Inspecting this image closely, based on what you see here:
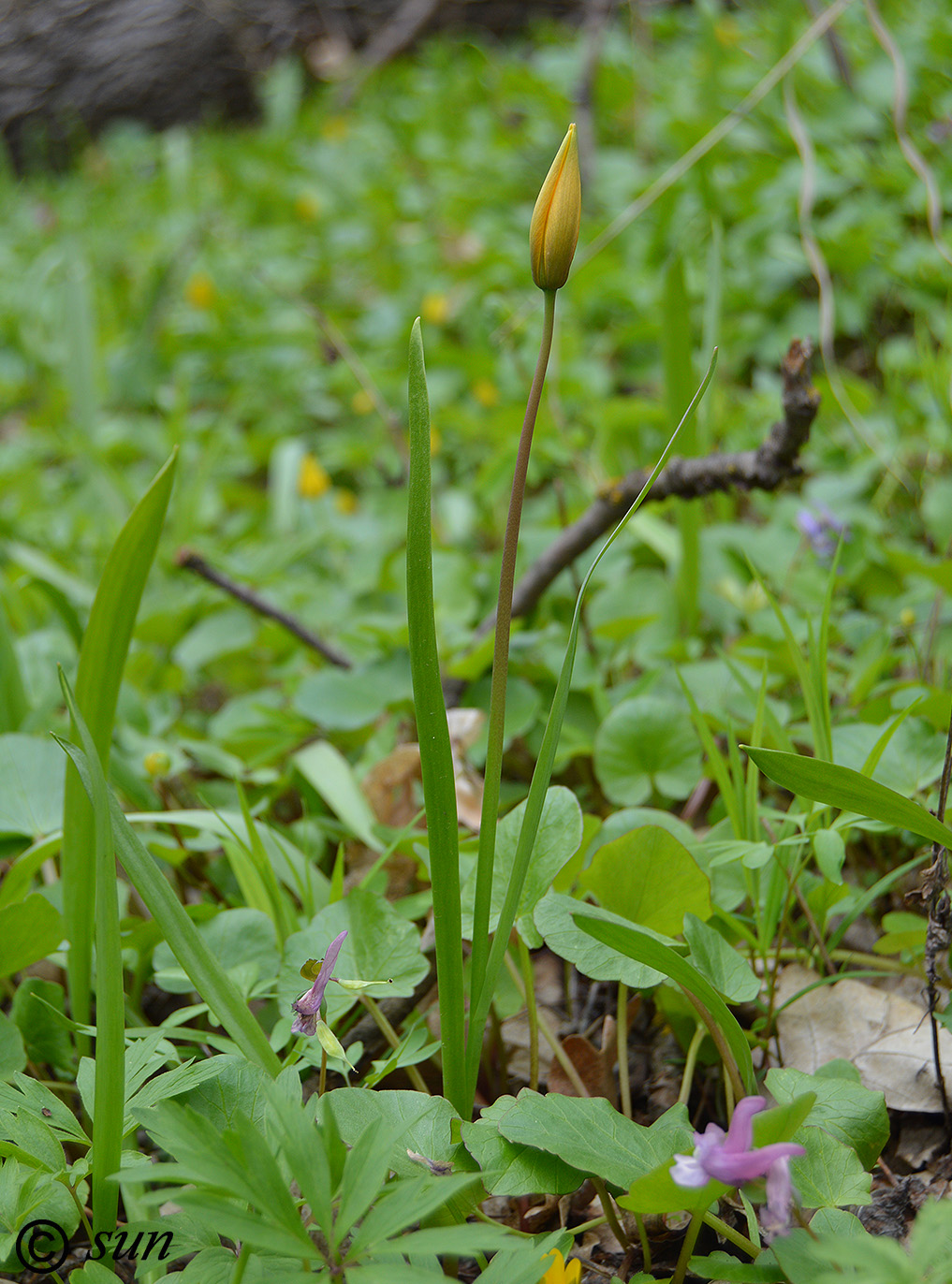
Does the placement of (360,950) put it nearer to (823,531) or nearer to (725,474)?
(725,474)

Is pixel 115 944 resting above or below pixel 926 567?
above

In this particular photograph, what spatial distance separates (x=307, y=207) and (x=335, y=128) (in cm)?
108

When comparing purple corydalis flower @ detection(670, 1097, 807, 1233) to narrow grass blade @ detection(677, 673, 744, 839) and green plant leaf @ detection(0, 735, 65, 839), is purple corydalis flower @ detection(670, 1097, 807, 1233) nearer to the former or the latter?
narrow grass blade @ detection(677, 673, 744, 839)

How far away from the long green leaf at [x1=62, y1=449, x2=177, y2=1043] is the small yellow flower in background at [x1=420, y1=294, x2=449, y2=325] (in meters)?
1.90

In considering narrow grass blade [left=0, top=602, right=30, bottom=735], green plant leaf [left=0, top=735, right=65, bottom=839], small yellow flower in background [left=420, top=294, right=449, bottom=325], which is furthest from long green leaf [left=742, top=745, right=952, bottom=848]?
small yellow flower in background [left=420, top=294, right=449, bottom=325]

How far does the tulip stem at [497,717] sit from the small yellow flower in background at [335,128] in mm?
4412

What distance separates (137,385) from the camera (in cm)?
271

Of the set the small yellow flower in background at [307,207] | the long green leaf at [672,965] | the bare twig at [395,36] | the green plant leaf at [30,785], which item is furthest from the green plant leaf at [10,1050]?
the bare twig at [395,36]

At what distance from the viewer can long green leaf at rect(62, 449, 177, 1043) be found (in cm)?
76

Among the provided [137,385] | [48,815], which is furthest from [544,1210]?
[137,385]

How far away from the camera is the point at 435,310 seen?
250 centimetres

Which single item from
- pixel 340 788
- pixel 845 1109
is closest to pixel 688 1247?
pixel 845 1109

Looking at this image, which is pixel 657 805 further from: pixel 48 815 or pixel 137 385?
pixel 137 385

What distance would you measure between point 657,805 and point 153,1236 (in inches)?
26.5
